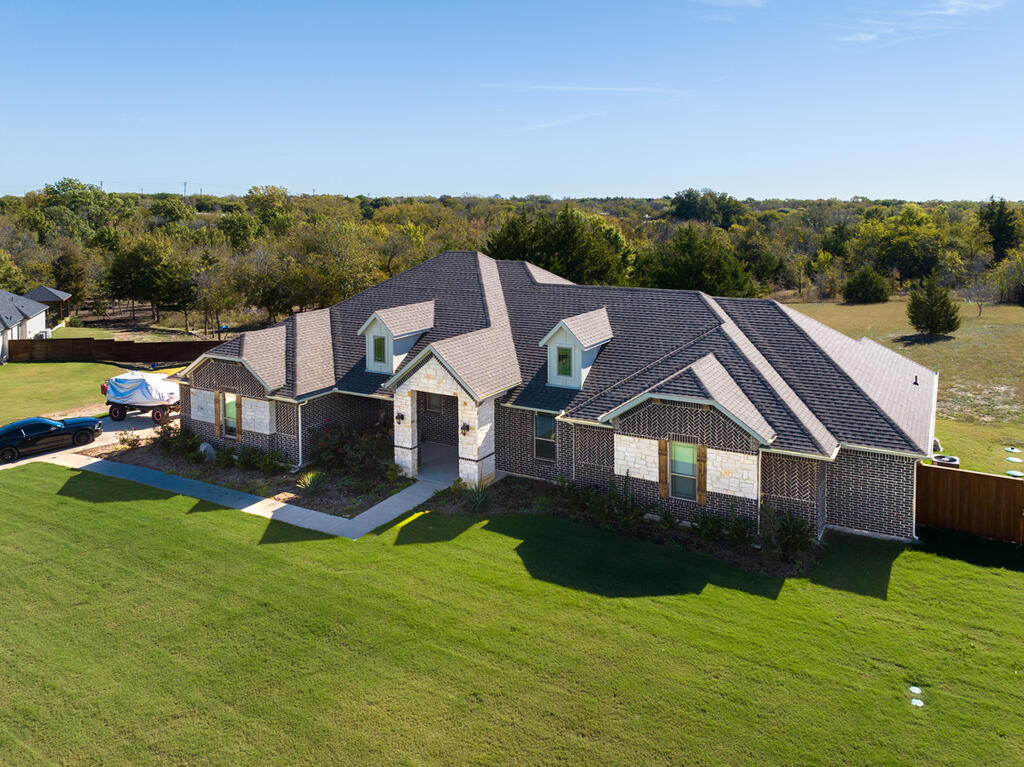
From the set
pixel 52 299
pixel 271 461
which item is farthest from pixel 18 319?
pixel 271 461

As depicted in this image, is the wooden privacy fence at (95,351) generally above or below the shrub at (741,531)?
above

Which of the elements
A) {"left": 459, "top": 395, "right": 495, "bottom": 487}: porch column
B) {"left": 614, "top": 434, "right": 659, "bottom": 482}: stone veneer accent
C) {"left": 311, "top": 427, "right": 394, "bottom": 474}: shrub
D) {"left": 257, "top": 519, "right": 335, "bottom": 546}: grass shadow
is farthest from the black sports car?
{"left": 614, "top": 434, "right": 659, "bottom": 482}: stone veneer accent

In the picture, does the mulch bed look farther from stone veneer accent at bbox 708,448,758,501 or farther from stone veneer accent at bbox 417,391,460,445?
stone veneer accent at bbox 708,448,758,501

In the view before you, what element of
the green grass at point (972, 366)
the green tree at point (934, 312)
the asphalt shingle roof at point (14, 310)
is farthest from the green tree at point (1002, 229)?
the asphalt shingle roof at point (14, 310)

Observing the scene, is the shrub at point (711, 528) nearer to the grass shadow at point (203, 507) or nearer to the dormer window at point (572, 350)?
the dormer window at point (572, 350)

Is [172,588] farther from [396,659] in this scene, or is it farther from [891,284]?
[891,284]

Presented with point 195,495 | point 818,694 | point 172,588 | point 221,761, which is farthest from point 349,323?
point 818,694

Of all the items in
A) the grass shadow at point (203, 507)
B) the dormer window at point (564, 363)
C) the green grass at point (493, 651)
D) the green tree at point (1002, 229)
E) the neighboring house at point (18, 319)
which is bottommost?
the green grass at point (493, 651)
